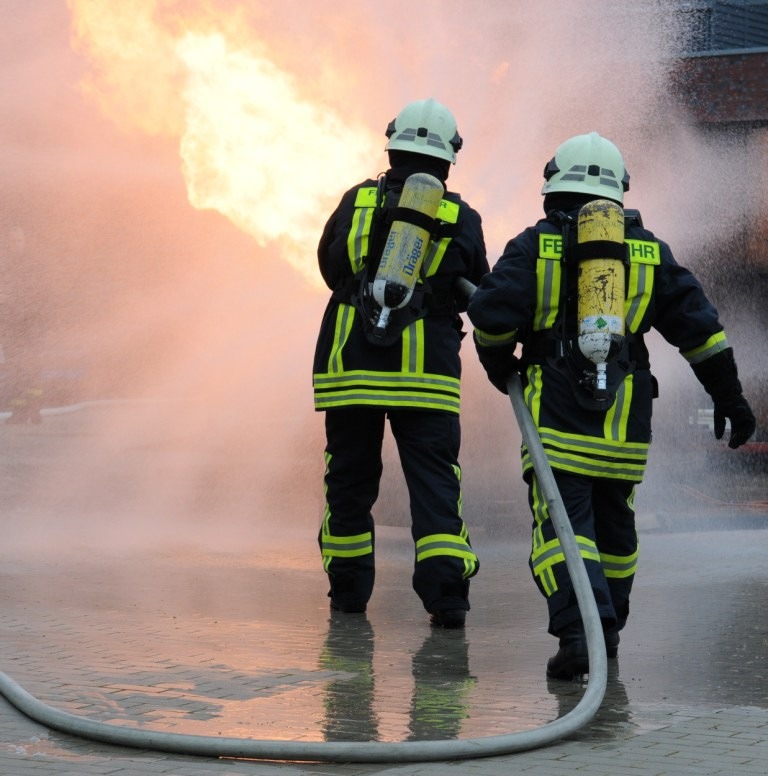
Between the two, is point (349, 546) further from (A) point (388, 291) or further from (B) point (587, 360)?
(B) point (587, 360)

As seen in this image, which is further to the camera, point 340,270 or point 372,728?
point 340,270

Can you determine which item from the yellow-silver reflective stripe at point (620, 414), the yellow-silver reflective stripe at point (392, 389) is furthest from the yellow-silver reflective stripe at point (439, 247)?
the yellow-silver reflective stripe at point (620, 414)

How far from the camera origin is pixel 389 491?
356 inches

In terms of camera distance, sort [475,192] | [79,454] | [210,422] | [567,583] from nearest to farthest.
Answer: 1. [567,583]
2. [475,192]
3. [210,422]
4. [79,454]

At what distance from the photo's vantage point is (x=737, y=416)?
5281mm

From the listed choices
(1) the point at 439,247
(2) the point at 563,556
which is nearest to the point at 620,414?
(2) the point at 563,556

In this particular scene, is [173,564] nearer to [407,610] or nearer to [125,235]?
[407,610]

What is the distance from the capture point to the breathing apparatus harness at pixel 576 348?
16.6ft

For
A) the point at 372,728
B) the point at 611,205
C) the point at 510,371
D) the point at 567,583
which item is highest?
the point at 611,205

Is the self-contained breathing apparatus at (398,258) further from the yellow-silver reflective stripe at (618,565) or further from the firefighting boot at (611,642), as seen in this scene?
the firefighting boot at (611,642)

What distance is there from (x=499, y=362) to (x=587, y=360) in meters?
0.33

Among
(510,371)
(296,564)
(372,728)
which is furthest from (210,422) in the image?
(372,728)

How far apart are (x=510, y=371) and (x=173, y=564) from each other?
263 centimetres

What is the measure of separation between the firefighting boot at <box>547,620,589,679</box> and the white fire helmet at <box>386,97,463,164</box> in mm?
1933
